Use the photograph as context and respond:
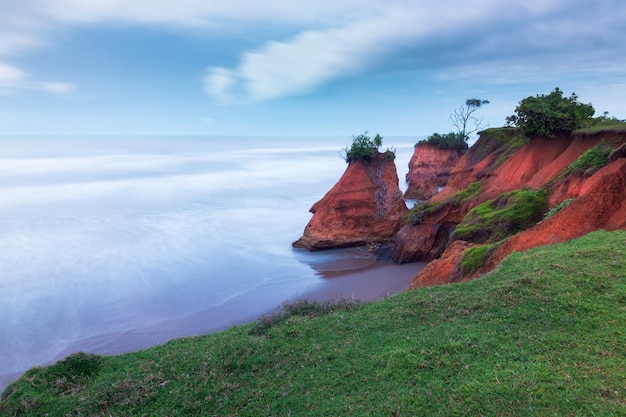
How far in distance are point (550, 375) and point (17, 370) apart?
13.7m

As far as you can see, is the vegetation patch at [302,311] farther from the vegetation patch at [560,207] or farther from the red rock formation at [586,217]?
the vegetation patch at [560,207]

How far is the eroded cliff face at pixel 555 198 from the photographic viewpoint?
1293 centimetres

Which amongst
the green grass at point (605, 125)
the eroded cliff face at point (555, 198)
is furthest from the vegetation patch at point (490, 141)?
the green grass at point (605, 125)

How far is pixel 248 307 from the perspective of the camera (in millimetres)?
16922

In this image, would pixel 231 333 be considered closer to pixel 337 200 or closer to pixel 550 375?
pixel 550 375

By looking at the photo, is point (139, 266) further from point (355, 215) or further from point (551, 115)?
point (551, 115)

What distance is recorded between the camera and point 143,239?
88.7 feet

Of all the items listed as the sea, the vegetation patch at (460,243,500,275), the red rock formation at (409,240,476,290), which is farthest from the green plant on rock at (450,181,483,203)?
the vegetation patch at (460,243,500,275)

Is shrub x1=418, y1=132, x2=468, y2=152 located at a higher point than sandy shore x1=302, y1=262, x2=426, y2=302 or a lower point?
higher

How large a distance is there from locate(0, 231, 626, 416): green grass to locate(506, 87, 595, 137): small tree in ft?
40.4

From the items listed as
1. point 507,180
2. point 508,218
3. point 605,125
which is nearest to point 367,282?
point 508,218

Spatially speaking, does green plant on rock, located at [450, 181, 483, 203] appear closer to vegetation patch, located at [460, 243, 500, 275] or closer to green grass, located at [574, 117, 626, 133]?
green grass, located at [574, 117, 626, 133]

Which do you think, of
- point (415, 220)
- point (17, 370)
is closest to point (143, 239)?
point (17, 370)

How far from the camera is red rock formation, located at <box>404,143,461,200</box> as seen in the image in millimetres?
44781
